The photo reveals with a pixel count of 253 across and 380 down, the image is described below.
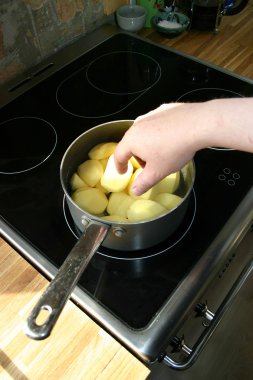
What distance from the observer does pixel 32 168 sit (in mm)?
649

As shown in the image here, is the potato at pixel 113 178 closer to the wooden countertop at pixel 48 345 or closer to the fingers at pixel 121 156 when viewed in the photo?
the fingers at pixel 121 156

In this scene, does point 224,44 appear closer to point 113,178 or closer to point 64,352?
point 113,178

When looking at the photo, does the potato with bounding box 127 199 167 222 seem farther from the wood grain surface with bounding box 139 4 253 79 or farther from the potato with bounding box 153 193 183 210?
the wood grain surface with bounding box 139 4 253 79

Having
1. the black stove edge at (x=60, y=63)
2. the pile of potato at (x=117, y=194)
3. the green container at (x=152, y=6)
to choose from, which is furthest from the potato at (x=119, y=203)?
the green container at (x=152, y=6)

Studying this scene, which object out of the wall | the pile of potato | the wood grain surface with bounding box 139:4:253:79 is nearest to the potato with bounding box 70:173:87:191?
the pile of potato

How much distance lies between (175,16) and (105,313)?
2.83 ft

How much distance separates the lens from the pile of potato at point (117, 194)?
502 millimetres

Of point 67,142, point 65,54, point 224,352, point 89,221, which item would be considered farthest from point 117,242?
point 224,352

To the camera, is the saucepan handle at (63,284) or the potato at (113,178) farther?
the potato at (113,178)

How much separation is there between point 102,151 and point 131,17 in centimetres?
58

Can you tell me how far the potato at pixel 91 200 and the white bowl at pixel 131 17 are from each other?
631 mm

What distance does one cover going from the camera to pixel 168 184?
1.75ft

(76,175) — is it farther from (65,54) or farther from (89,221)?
(65,54)

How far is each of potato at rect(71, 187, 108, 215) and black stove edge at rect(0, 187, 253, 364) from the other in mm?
103
